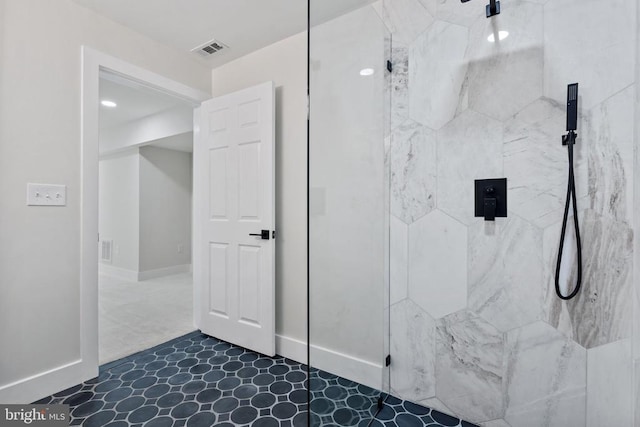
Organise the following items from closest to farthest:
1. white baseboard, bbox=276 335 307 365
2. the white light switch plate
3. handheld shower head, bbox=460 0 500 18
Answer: handheld shower head, bbox=460 0 500 18 → the white light switch plate → white baseboard, bbox=276 335 307 365

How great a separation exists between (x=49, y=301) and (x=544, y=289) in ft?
8.54

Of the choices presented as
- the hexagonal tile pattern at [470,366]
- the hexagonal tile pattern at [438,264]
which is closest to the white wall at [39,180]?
the hexagonal tile pattern at [438,264]

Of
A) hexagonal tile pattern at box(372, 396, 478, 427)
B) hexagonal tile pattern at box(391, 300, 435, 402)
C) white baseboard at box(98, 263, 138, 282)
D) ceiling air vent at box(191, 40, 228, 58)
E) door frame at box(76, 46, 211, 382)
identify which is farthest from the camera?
white baseboard at box(98, 263, 138, 282)

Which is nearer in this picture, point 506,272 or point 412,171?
point 506,272

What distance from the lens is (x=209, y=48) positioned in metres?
2.45

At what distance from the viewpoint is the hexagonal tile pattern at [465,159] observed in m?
1.44

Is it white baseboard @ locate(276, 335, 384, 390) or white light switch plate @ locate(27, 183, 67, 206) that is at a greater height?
white light switch plate @ locate(27, 183, 67, 206)

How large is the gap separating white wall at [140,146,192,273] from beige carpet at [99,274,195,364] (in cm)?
54

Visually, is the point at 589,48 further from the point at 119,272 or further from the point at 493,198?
the point at 119,272

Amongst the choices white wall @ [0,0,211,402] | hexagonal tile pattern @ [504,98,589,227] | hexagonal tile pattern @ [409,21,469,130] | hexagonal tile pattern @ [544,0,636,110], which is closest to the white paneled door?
white wall @ [0,0,211,402]

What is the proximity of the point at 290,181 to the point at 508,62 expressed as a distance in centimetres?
146

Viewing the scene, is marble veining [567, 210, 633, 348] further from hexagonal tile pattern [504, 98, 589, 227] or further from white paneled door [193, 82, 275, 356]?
white paneled door [193, 82, 275, 356]

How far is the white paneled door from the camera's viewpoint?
2227mm

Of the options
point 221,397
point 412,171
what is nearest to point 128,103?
point 221,397
